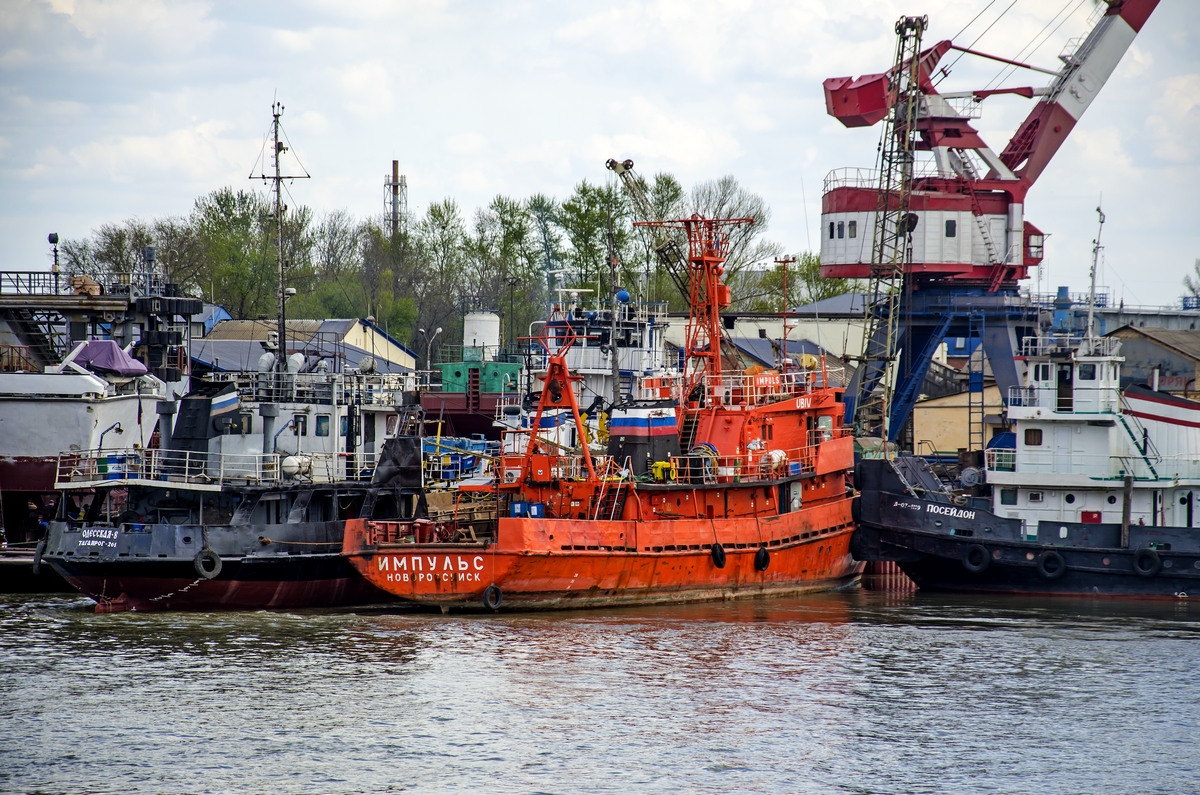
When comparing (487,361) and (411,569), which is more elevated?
(487,361)

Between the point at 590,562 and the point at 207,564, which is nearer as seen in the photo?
the point at 207,564

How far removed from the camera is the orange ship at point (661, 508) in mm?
25719

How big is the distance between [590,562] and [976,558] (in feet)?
32.5

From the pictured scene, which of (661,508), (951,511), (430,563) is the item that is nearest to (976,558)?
(951,511)

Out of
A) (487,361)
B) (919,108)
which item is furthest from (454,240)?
(919,108)

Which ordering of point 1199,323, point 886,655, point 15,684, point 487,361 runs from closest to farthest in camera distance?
point 15,684
point 886,655
point 487,361
point 1199,323

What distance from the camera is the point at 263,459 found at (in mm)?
28719

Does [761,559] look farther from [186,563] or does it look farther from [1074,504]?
[186,563]

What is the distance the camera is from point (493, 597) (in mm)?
25797

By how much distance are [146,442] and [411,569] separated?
806 centimetres

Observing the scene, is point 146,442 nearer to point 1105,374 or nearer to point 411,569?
point 411,569

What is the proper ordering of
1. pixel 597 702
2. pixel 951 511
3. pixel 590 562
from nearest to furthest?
pixel 597 702 < pixel 590 562 < pixel 951 511

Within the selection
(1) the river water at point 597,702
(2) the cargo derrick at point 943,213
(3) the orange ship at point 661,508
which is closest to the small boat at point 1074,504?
(1) the river water at point 597,702

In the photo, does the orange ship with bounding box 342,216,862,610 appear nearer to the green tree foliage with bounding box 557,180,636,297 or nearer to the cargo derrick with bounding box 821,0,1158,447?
the cargo derrick with bounding box 821,0,1158,447
